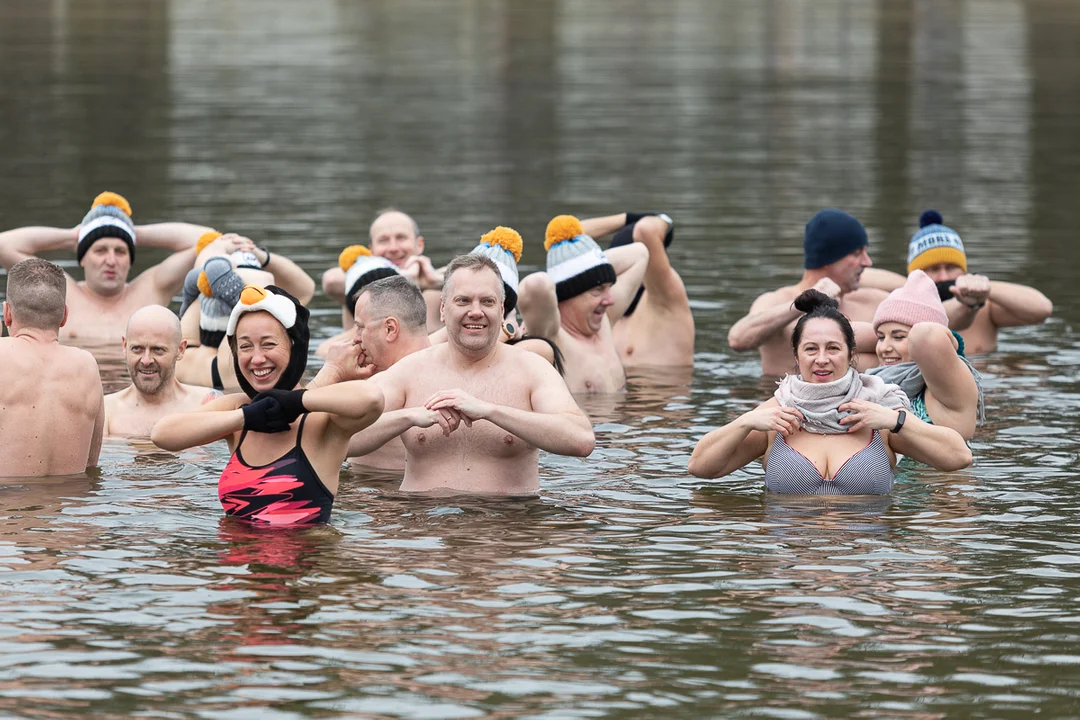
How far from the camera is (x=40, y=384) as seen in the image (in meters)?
12.2

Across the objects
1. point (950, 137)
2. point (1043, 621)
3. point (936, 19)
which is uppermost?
point (936, 19)

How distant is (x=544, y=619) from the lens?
376 inches

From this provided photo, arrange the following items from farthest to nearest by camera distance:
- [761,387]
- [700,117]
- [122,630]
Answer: [700,117] → [761,387] → [122,630]

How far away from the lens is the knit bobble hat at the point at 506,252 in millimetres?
13383

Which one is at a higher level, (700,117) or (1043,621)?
(700,117)

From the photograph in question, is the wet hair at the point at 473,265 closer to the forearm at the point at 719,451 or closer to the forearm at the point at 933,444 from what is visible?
the forearm at the point at 719,451

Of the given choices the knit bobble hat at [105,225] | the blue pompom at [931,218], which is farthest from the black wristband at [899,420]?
the knit bobble hat at [105,225]

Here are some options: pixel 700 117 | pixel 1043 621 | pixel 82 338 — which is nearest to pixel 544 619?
pixel 1043 621

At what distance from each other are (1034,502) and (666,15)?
7238 cm


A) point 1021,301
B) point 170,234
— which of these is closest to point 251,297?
A: point 170,234

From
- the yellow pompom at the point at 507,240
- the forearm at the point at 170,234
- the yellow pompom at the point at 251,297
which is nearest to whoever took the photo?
the yellow pompom at the point at 251,297

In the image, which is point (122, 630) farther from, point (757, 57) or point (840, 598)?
point (757, 57)

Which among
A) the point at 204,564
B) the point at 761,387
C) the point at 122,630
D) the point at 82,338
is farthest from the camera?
the point at 82,338

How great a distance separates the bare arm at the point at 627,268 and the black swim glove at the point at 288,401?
6.69 meters
